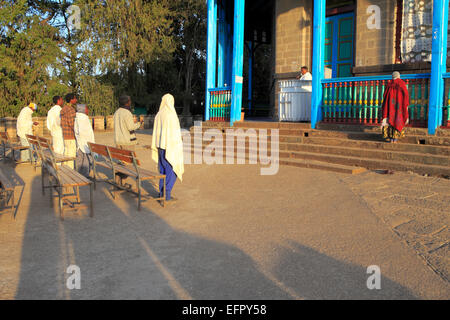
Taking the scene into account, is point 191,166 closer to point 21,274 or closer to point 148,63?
point 21,274

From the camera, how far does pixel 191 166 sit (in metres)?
9.91

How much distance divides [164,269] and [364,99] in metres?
7.89

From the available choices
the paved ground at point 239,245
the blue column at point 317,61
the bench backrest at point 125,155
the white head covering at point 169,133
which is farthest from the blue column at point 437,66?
the bench backrest at point 125,155

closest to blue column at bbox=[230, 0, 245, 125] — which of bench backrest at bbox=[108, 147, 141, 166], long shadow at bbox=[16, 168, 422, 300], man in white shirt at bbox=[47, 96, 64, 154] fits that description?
man in white shirt at bbox=[47, 96, 64, 154]

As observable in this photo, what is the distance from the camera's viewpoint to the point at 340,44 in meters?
13.4

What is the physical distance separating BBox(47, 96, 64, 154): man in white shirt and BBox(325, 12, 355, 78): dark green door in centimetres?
880

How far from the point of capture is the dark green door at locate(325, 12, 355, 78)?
13.1 m

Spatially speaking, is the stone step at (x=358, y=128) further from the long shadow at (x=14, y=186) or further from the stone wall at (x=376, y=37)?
the long shadow at (x=14, y=186)

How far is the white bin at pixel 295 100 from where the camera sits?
11500 mm

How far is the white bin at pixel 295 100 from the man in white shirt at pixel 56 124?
6.08 meters

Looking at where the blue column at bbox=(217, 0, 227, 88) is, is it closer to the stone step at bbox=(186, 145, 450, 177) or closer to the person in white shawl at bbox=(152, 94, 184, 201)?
the stone step at bbox=(186, 145, 450, 177)

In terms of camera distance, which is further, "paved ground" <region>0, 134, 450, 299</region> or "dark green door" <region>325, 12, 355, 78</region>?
"dark green door" <region>325, 12, 355, 78</region>

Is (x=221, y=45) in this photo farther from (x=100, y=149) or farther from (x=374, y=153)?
(x=100, y=149)
